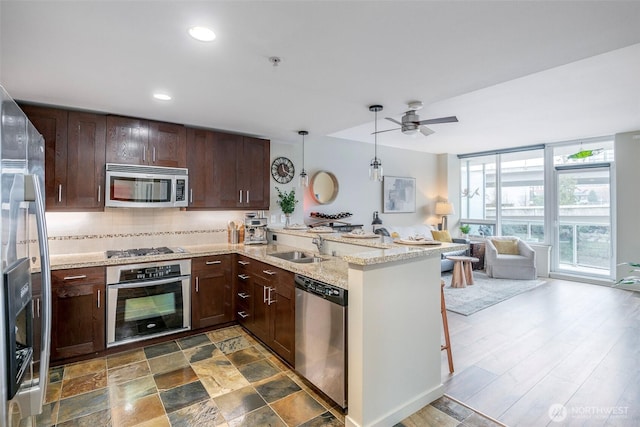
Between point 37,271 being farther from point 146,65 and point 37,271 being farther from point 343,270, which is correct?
point 343,270

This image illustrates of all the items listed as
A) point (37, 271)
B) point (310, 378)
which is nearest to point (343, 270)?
point (310, 378)

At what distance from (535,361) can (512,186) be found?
5029mm

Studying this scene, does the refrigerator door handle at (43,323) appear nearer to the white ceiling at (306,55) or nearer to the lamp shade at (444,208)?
the white ceiling at (306,55)

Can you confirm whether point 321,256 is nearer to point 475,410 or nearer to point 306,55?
point 475,410

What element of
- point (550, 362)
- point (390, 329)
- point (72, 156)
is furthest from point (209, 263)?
point (550, 362)

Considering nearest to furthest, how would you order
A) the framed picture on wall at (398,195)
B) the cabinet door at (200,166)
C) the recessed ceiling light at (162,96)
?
the recessed ceiling light at (162,96) → the cabinet door at (200,166) → the framed picture on wall at (398,195)

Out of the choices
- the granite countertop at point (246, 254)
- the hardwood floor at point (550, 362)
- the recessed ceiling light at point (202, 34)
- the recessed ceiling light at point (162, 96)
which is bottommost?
the hardwood floor at point (550, 362)

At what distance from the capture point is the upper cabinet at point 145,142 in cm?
323

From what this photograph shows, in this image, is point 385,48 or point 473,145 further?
point 473,145

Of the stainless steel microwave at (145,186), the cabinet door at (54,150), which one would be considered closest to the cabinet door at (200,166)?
the stainless steel microwave at (145,186)

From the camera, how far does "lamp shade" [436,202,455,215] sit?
23.8 feet

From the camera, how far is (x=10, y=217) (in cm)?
115

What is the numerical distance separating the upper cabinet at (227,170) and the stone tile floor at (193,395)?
5.66ft

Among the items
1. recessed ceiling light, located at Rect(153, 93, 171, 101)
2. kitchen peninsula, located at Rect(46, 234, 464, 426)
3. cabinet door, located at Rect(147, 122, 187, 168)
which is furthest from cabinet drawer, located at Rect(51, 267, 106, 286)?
kitchen peninsula, located at Rect(46, 234, 464, 426)
